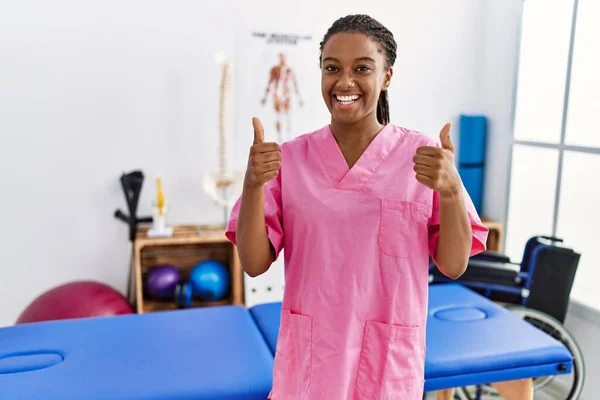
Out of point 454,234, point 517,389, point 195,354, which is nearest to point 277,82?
point 195,354

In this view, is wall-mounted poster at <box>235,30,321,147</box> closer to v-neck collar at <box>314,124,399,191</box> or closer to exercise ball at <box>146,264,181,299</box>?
Answer: exercise ball at <box>146,264,181,299</box>

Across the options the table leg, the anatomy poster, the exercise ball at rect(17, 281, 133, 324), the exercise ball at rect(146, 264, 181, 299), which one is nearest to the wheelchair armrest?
the table leg

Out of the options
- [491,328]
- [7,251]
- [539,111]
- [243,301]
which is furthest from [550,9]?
[7,251]

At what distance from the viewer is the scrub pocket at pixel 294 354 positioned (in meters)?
1.10

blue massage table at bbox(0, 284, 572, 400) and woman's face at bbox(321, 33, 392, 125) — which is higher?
woman's face at bbox(321, 33, 392, 125)

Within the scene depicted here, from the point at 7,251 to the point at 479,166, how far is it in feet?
9.05

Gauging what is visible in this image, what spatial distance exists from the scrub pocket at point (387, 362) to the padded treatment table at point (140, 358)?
422mm

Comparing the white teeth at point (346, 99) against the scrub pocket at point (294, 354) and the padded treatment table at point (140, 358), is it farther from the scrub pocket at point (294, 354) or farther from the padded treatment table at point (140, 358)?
the padded treatment table at point (140, 358)

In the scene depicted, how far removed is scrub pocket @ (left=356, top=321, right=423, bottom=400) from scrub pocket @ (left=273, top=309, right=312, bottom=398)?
11 centimetres

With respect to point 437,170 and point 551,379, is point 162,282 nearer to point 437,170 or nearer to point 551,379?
Answer: point 551,379

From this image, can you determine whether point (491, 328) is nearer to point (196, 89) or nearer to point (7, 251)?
point (196, 89)

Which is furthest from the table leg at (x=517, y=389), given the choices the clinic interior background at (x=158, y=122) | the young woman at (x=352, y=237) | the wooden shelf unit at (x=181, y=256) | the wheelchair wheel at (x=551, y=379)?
the wooden shelf unit at (x=181, y=256)

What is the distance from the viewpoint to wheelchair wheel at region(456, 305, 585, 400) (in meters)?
2.33

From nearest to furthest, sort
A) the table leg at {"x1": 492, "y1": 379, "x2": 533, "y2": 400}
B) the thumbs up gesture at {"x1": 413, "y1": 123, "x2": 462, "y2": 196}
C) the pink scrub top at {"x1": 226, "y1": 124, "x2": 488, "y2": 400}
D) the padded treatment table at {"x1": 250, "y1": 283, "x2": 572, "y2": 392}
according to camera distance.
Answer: the thumbs up gesture at {"x1": 413, "y1": 123, "x2": 462, "y2": 196}
the pink scrub top at {"x1": 226, "y1": 124, "x2": 488, "y2": 400}
the padded treatment table at {"x1": 250, "y1": 283, "x2": 572, "y2": 392}
the table leg at {"x1": 492, "y1": 379, "x2": 533, "y2": 400}
